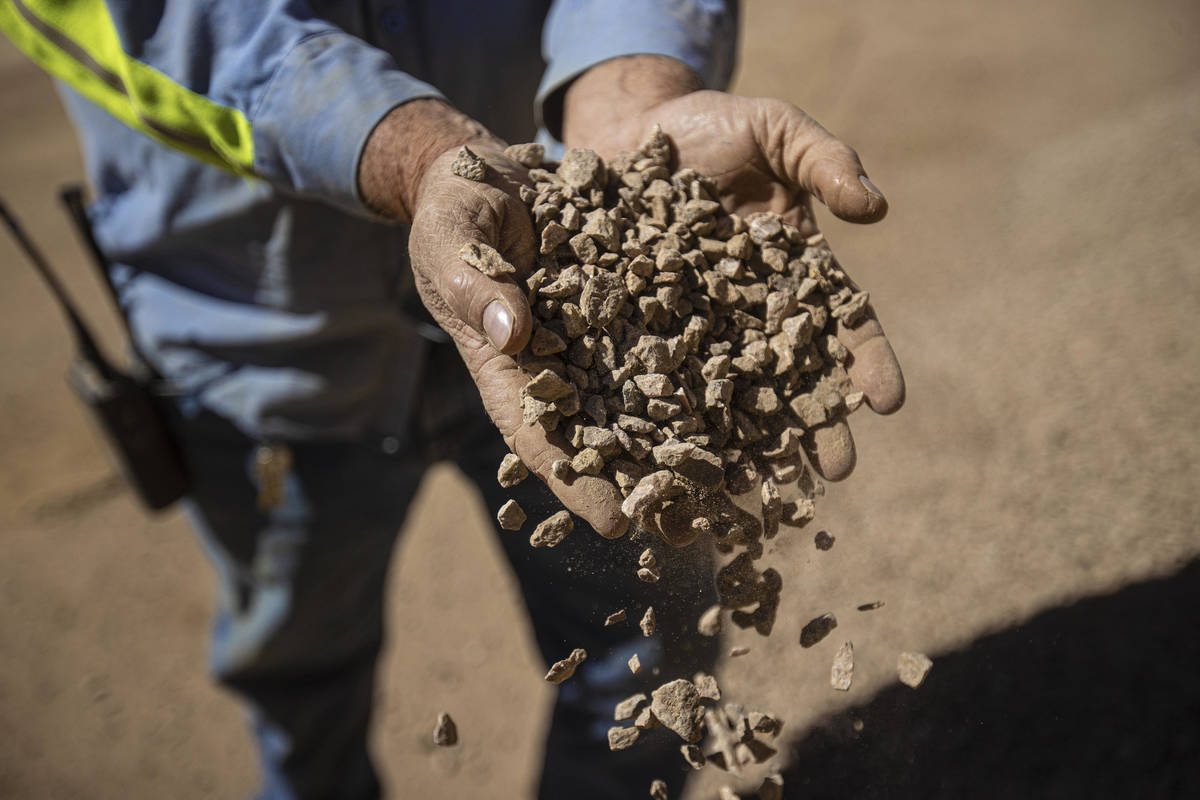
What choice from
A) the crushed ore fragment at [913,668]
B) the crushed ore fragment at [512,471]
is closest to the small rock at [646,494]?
the crushed ore fragment at [512,471]

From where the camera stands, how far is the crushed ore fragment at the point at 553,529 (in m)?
1.05

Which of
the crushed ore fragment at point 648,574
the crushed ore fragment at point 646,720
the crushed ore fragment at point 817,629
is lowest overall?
the crushed ore fragment at point 646,720

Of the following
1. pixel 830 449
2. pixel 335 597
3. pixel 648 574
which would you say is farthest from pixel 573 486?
pixel 335 597

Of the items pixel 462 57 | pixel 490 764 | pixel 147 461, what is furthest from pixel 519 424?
pixel 490 764

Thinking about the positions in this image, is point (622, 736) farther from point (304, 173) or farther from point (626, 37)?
point (626, 37)

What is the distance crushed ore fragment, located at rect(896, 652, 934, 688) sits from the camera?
47.4 inches

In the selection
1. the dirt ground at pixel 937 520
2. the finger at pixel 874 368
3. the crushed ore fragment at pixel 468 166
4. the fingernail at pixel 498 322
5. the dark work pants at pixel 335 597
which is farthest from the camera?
the dark work pants at pixel 335 597

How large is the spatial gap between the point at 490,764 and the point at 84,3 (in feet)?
6.22

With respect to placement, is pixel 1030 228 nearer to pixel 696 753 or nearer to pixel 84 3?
pixel 696 753

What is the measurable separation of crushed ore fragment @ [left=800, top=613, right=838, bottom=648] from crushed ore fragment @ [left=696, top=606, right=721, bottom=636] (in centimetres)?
13

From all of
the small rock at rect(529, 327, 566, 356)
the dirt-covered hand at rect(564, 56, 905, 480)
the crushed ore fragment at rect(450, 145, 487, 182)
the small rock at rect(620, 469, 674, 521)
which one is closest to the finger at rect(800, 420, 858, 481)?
the dirt-covered hand at rect(564, 56, 905, 480)

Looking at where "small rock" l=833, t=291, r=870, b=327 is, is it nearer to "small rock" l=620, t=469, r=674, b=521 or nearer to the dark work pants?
"small rock" l=620, t=469, r=674, b=521

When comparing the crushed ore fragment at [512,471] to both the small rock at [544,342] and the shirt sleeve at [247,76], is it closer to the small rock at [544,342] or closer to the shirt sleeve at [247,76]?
the small rock at [544,342]

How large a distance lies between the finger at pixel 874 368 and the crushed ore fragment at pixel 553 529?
1.42 feet
